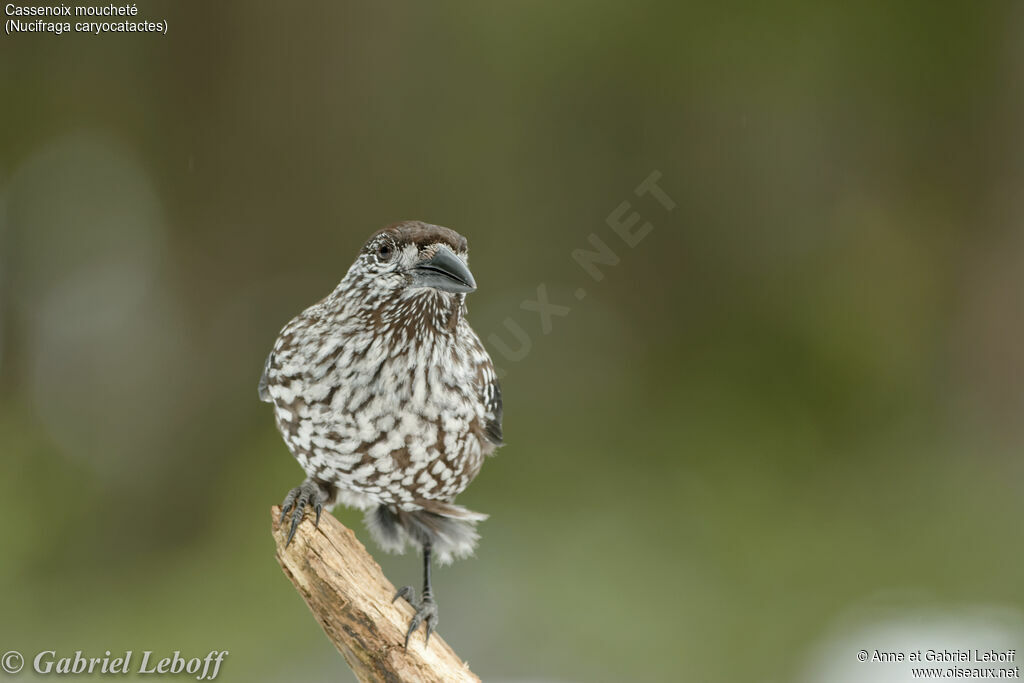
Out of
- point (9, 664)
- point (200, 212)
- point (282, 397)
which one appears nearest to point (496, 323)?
point (200, 212)

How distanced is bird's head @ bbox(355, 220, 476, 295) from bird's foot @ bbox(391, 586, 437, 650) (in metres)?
1.26

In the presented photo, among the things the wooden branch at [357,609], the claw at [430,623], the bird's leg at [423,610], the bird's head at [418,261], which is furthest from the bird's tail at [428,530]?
the bird's head at [418,261]

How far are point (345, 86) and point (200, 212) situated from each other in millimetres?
1478

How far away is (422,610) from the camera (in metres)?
3.73

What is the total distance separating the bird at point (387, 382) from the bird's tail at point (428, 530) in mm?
416

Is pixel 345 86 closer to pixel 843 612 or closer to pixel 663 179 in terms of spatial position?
pixel 663 179

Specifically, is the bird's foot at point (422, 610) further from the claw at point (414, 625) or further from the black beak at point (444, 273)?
the black beak at point (444, 273)

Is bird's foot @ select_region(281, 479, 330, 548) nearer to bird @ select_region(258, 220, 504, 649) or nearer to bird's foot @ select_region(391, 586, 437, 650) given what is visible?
bird @ select_region(258, 220, 504, 649)

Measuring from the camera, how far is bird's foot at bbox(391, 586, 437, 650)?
11.9 feet

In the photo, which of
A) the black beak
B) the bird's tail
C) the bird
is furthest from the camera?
the bird's tail

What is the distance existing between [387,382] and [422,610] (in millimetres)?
1000

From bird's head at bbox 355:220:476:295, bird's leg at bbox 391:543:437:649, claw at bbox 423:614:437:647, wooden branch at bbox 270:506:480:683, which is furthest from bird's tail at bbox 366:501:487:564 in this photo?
bird's head at bbox 355:220:476:295

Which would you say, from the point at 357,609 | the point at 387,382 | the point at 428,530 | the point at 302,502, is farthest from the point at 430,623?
the point at 387,382

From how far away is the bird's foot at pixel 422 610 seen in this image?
362 cm
